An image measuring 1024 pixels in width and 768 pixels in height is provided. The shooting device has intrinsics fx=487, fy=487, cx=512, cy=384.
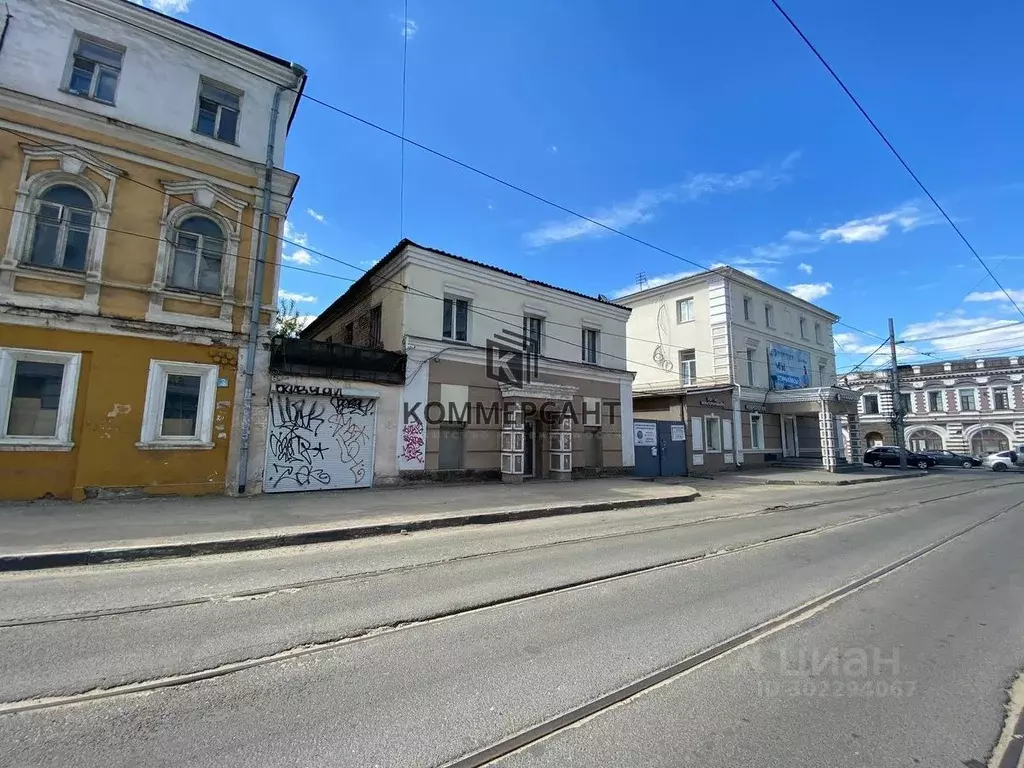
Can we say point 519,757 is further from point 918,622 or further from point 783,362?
point 783,362

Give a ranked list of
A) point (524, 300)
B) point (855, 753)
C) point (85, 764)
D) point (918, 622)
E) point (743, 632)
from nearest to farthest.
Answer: point (85, 764) → point (855, 753) → point (743, 632) → point (918, 622) → point (524, 300)

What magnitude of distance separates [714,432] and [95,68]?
26449 mm

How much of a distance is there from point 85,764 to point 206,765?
62 centimetres

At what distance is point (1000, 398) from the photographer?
4394 centimetres

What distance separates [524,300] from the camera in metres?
18.2

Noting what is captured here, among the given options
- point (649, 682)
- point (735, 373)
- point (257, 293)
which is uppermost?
point (735, 373)

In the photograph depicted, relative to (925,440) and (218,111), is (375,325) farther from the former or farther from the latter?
(925,440)

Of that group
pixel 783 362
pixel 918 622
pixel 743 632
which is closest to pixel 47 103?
pixel 743 632

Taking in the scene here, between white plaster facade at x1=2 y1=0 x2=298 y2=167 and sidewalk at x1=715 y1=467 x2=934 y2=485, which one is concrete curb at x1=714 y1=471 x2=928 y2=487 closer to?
sidewalk at x1=715 y1=467 x2=934 y2=485

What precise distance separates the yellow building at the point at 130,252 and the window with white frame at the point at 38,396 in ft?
0.10

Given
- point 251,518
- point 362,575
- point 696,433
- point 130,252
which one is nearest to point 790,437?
point 696,433

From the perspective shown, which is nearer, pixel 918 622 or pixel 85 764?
pixel 85 764

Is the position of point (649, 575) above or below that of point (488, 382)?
below

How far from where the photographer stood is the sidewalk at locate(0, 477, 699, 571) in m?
6.81
